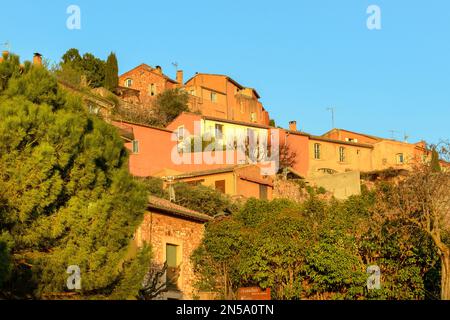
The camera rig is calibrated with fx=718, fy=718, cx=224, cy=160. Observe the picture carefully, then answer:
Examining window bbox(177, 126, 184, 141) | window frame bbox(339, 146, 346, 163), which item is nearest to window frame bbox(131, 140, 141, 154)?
window bbox(177, 126, 184, 141)

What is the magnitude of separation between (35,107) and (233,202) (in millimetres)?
24109

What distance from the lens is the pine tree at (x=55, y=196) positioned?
54.9ft

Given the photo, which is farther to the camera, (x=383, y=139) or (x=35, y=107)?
(x=383, y=139)

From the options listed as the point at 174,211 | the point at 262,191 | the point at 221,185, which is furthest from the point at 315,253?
the point at 262,191

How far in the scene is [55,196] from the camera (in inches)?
677

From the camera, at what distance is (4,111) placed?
17.1 m

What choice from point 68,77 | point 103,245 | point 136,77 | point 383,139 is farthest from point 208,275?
point 136,77

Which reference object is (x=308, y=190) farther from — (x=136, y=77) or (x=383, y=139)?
(x=136, y=77)

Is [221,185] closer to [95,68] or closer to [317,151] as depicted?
[317,151]

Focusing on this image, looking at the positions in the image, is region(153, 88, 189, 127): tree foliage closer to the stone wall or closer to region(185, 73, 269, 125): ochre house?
region(185, 73, 269, 125): ochre house

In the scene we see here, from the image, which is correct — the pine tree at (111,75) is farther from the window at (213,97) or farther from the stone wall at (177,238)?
the stone wall at (177,238)

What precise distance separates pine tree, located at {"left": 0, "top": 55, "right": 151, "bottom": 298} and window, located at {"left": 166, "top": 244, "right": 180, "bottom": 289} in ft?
29.1
